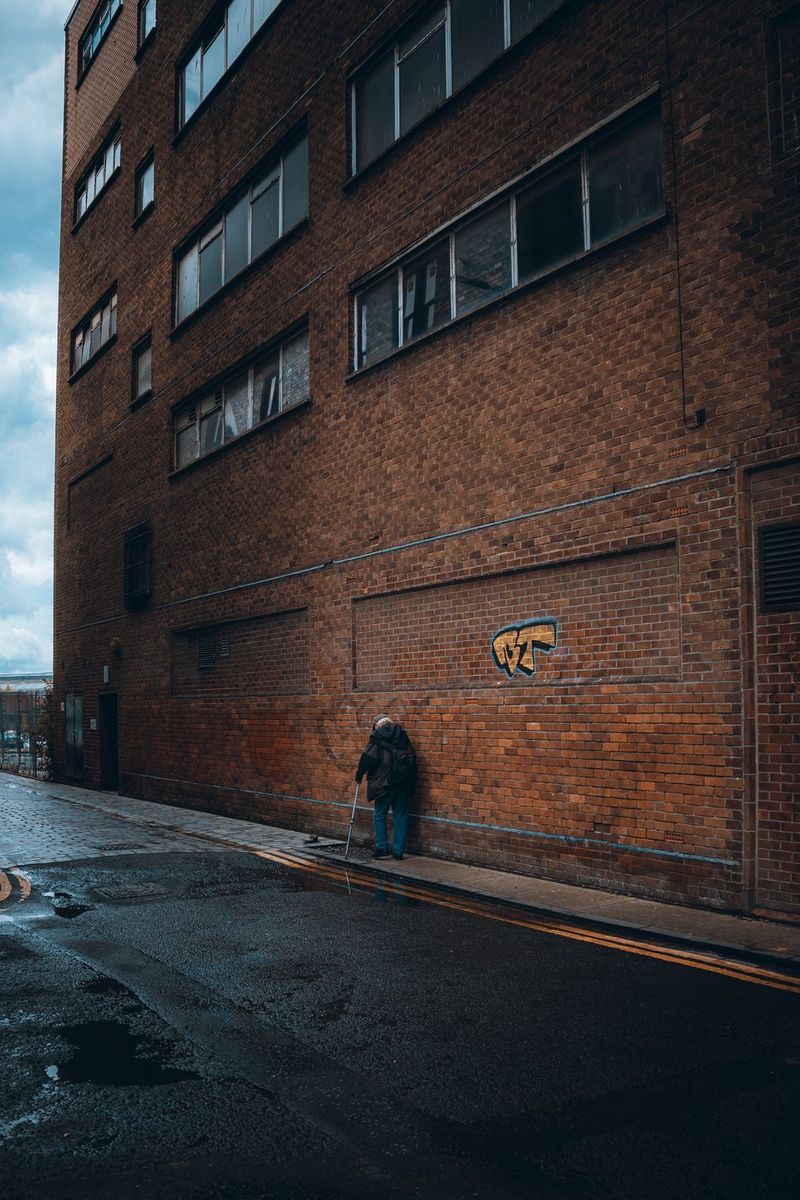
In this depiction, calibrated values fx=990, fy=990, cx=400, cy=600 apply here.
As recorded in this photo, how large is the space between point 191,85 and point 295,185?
18.7 ft

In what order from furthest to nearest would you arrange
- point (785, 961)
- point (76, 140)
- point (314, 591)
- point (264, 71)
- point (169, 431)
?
point (76, 140), point (169, 431), point (264, 71), point (314, 591), point (785, 961)

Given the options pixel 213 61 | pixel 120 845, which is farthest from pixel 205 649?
pixel 213 61

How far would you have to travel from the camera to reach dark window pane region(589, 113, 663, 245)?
9.24 m

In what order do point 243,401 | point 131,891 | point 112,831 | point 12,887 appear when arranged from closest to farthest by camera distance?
point 131,891 < point 12,887 < point 112,831 < point 243,401

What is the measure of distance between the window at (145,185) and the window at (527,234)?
400 inches

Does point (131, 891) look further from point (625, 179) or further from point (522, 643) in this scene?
point (625, 179)

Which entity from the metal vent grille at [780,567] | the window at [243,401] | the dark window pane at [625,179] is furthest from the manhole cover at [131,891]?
the window at [243,401]

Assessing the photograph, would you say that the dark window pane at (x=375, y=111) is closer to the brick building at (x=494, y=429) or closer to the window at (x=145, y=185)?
the brick building at (x=494, y=429)

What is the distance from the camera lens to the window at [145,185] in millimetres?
21258

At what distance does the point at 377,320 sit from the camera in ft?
43.8

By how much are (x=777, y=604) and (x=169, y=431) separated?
14.8m

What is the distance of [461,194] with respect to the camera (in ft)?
38.0

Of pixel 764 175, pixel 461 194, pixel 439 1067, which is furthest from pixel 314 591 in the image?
pixel 439 1067

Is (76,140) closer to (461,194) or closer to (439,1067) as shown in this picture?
(461,194)
